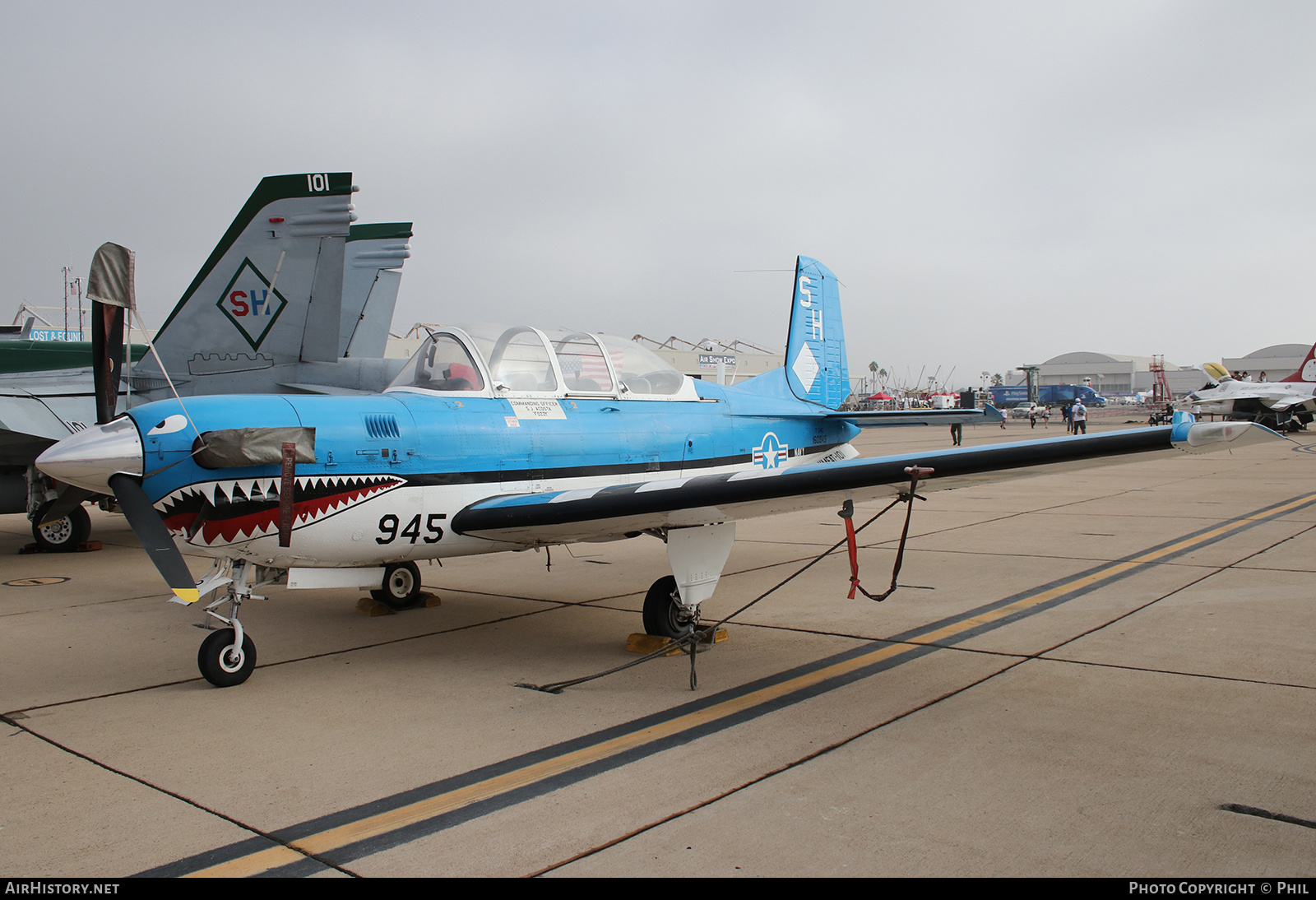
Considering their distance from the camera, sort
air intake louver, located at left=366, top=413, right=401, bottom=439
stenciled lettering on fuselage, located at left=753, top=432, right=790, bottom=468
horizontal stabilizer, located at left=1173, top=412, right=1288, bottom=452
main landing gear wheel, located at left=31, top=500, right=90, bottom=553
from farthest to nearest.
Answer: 1. main landing gear wheel, located at left=31, top=500, right=90, bottom=553
2. stenciled lettering on fuselage, located at left=753, top=432, right=790, bottom=468
3. air intake louver, located at left=366, top=413, right=401, bottom=439
4. horizontal stabilizer, located at left=1173, top=412, right=1288, bottom=452

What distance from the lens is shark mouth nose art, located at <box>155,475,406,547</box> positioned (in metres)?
4.68

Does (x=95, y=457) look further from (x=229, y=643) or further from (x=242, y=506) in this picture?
(x=229, y=643)

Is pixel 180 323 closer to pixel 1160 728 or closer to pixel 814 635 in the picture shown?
pixel 814 635

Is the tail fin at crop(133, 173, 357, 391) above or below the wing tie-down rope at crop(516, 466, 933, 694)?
above

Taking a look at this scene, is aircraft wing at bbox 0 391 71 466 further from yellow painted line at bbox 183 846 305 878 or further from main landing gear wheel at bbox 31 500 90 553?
yellow painted line at bbox 183 846 305 878

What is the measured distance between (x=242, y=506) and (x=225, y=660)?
98 centimetres

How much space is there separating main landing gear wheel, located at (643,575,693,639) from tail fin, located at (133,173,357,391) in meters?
6.78

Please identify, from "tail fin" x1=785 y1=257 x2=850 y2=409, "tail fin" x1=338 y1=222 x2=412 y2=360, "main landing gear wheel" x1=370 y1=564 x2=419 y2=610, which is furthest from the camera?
"tail fin" x1=338 y1=222 x2=412 y2=360

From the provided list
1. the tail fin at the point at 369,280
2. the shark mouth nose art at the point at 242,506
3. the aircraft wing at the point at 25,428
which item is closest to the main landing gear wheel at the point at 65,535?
the aircraft wing at the point at 25,428

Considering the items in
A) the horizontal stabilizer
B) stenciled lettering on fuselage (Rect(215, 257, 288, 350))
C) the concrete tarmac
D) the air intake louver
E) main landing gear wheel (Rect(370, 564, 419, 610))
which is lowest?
the concrete tarmac

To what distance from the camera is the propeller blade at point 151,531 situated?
14.5ft

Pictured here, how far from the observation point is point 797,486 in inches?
173

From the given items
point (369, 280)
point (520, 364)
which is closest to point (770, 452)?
point (520, 364)

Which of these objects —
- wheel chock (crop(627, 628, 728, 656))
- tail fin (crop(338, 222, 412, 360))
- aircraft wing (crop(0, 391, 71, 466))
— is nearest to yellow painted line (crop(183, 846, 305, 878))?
wheel chock (crop(627, 628, 728, 656))
